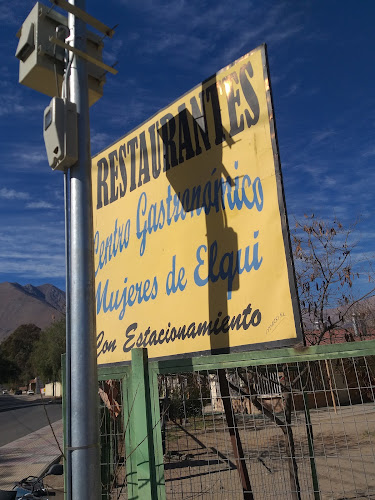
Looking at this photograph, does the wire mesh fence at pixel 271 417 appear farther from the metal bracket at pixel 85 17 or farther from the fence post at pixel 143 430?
the metal bracket at pixel 85 17

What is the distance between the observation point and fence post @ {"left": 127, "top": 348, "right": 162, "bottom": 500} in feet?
8.57

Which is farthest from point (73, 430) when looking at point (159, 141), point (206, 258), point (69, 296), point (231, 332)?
point (159, 141)

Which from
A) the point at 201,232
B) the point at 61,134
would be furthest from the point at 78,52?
the point at 201,232

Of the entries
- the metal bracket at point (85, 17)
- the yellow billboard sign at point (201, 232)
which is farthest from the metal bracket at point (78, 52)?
the yellow billboard sign at point (201, 232)

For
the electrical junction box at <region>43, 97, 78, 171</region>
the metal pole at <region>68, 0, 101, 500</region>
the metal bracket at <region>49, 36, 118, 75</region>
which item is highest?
the metal bracket at <region>49, 36, 118, 75</region>

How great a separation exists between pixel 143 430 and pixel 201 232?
5.02ft

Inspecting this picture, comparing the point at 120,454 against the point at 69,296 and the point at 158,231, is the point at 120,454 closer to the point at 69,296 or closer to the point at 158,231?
the point at 69,296

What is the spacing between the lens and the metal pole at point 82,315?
2195mm

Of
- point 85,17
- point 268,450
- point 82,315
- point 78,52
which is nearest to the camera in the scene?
point 82,315

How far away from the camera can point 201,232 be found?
134 inches

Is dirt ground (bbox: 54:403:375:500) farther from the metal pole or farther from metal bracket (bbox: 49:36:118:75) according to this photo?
metal bracket (bbox: 49:36:118:75)

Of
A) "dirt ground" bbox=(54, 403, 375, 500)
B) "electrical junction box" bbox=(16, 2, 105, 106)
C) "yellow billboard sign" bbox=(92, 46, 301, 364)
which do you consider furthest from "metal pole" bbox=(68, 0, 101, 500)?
"yellow billboard sign" bbox=(92, 46, 301, 364)

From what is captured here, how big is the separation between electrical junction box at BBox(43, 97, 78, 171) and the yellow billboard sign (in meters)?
1.24

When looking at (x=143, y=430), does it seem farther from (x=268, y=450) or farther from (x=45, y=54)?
(x=45, y=54)
